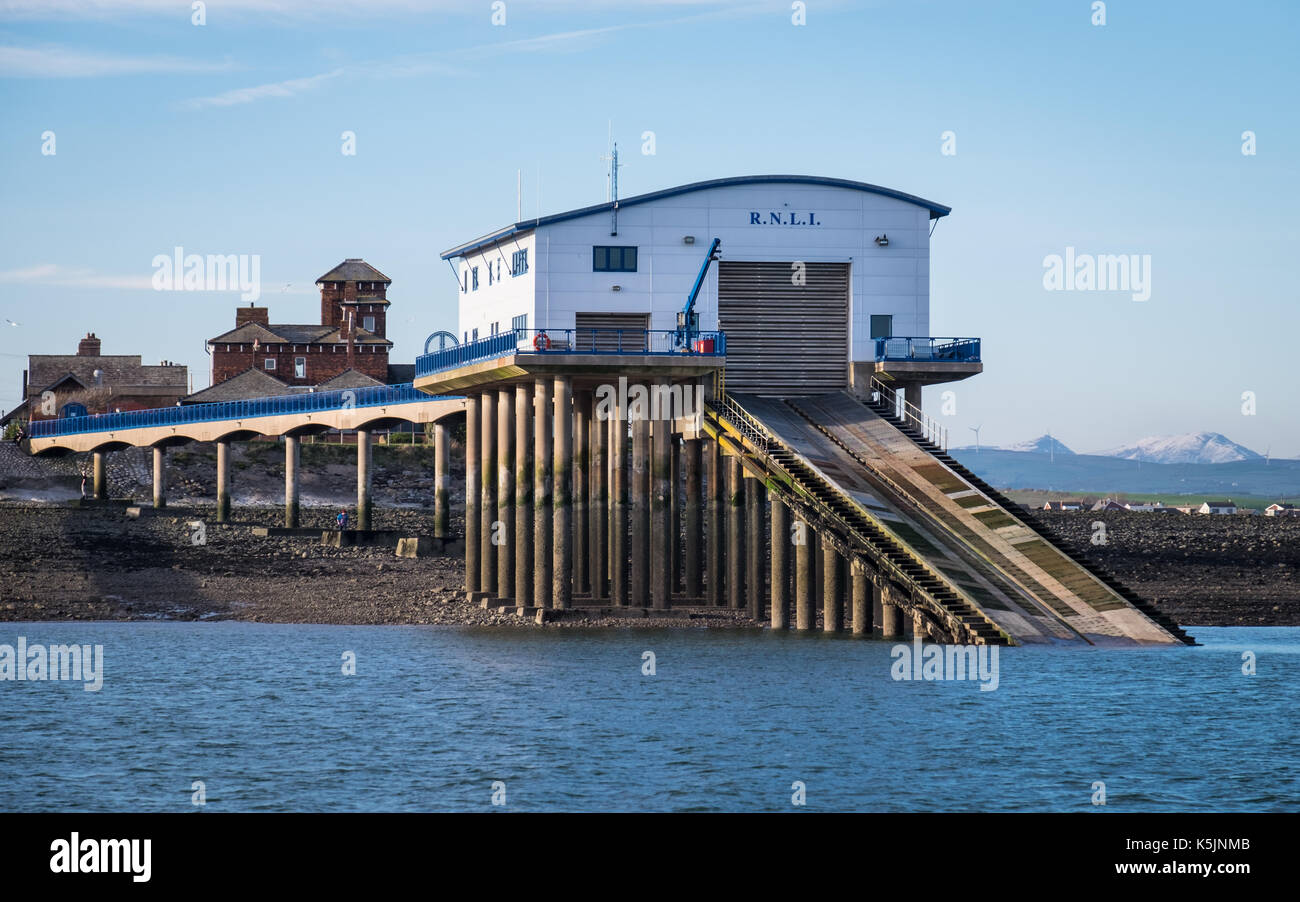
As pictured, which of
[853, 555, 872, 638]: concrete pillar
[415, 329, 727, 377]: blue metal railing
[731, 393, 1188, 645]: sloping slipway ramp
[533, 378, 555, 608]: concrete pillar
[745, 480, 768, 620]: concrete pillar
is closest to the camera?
[731, 393, 1188, 645]: sloping slipway ramp

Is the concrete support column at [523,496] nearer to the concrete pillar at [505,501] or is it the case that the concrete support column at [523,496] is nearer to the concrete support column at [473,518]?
the concrete pillar at [505,501]

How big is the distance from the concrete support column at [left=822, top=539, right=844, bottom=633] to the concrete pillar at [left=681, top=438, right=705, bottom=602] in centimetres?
788

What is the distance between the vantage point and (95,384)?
155 m

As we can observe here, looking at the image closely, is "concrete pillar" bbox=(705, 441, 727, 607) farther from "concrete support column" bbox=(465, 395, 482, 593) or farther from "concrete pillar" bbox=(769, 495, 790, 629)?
"concrete support column" bbox=(465, 395, 482, 593)

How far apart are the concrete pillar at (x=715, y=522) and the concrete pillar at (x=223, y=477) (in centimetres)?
3430

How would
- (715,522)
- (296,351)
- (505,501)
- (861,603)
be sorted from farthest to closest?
(296,351) → (715,522) → (505,501) → (861,603)

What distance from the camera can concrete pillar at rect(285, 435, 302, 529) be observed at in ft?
285

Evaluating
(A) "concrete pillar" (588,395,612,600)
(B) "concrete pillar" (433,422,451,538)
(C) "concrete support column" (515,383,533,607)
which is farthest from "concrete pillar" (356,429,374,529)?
(C) "concrete support column" (515,383,533,607)

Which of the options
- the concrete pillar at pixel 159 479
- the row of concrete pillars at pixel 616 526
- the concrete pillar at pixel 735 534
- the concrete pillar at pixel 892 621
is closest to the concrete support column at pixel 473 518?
the row of concrete pillars at pixel 616 526

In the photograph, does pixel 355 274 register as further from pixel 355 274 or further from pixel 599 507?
pixel 599 507

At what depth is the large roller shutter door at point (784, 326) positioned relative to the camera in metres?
61.8

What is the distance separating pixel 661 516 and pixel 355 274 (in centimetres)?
10550

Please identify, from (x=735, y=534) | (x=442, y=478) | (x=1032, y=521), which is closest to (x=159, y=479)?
(x=442, y=478)

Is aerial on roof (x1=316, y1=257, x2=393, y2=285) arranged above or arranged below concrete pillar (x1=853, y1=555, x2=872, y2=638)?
above
